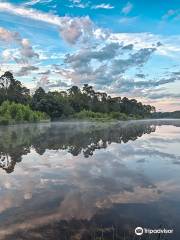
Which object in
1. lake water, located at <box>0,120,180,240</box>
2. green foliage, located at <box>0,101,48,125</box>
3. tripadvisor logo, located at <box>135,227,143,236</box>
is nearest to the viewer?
tripadvisor logo, located at <box>135,227,143,236</box>

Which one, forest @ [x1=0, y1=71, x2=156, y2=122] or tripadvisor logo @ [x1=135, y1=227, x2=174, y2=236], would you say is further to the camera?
forest @ [x1=0, y1=71, x2=156, y2=122]

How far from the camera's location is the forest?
73.4m

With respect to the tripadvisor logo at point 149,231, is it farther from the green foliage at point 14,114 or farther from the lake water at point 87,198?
the green foliage at point 14,114

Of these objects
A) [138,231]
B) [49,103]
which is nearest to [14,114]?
[49,103]

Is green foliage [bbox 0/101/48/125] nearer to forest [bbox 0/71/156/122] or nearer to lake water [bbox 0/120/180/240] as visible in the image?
forest [bbox 0/71/156/122]

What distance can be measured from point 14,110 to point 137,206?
6375 centimetres

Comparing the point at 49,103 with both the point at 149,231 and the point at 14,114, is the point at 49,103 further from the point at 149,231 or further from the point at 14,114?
the point at 149,231

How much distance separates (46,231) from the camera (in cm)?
736

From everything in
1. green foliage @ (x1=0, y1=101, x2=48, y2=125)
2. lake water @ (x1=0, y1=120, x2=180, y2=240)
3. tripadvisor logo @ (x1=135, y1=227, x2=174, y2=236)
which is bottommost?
lake water @ (x1=0, y1=120, x2=180, y2=240)

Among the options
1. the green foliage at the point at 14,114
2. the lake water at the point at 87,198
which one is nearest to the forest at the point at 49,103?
the green foliage at the point at 14,114

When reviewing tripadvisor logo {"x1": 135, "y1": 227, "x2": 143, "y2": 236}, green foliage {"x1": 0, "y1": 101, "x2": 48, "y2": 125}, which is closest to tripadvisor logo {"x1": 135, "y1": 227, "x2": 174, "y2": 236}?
tripadvisor logo {"x1": 135, "y1": 227, "x2": 143, "y2": 236}

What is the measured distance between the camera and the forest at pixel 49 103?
73406 millimetres

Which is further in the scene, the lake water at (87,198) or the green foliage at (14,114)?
the green foliage at (14,114)

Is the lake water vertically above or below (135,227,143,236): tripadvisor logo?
below
